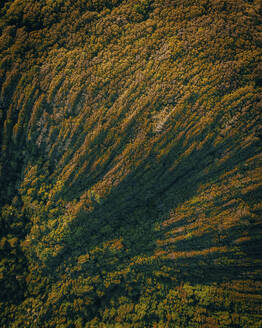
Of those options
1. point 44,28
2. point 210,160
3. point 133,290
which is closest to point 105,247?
point 133,290

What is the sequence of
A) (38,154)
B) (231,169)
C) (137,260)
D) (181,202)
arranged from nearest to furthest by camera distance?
(231,169) < (181,202) < (137,260) < (38,154)

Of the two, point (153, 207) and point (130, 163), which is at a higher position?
point (130, 163)

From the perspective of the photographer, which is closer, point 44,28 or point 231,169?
point 231,169

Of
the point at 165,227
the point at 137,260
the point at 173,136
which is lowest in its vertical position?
the point at 137,260

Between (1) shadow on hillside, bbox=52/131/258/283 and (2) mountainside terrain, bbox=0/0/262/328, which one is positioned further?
(1) shadow on hillside, bbox=52/131/258/283

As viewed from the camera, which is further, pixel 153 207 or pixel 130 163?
pixel 153 207

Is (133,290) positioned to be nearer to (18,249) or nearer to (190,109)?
(18,249)

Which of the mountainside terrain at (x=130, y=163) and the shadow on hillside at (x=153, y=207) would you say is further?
the shadow on hillside at (x=153, y=207)

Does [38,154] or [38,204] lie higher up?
[38,154]
